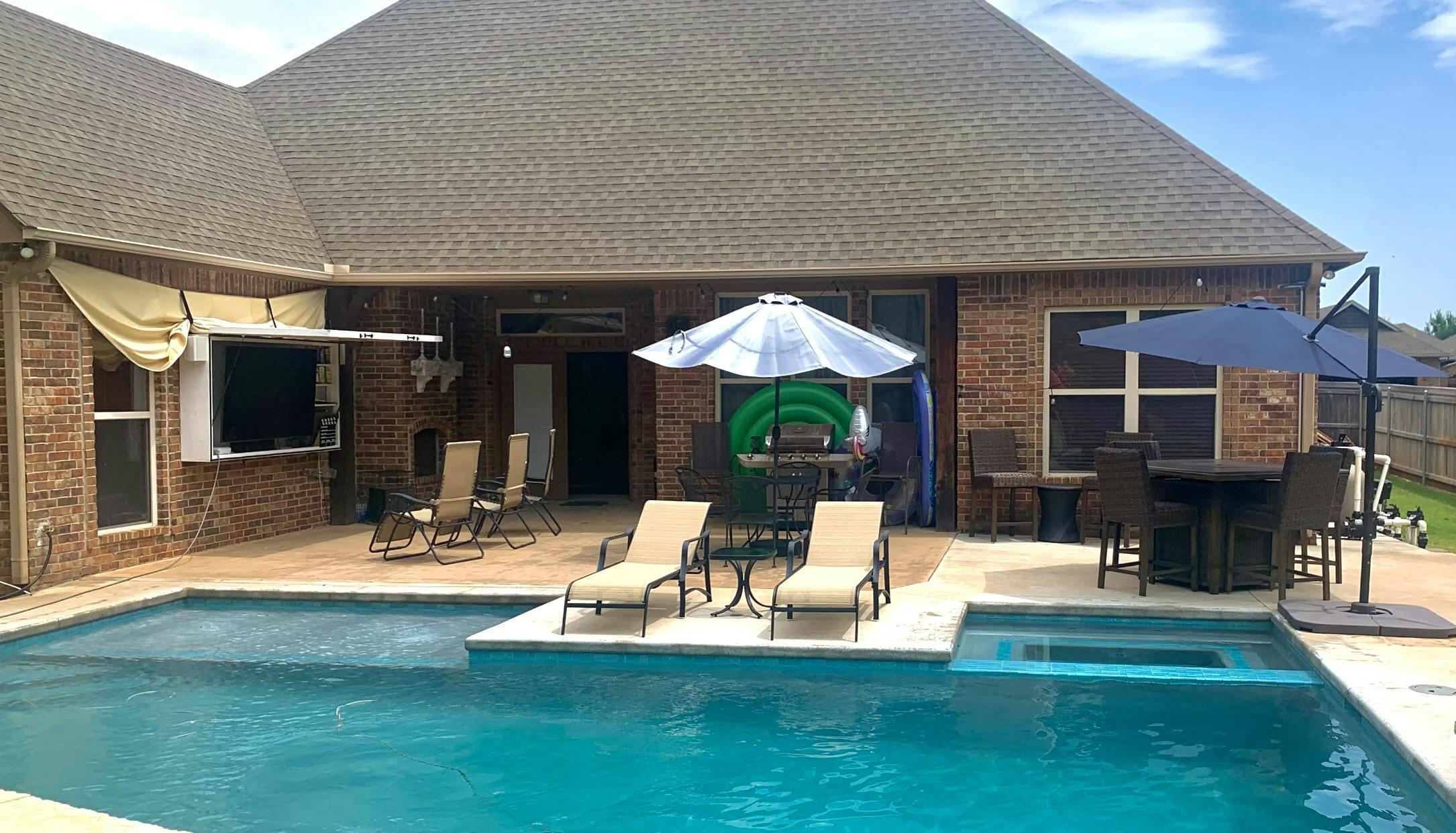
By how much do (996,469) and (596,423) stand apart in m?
5.50

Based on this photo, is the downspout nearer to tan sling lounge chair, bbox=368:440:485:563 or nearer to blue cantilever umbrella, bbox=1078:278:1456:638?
tan sling lounge chair, bbox=368:440:485:563

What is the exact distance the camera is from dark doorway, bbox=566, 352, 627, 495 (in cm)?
1425

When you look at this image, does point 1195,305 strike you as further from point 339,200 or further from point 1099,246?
point 339,200

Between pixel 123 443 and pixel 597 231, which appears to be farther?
pixel 597 231

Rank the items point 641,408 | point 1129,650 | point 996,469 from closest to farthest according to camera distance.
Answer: point 1129,650 < point 996,469 < point 641,408

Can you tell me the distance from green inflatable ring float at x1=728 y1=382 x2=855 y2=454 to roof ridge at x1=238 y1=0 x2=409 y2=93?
7.89 metres

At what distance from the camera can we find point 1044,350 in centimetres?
1092

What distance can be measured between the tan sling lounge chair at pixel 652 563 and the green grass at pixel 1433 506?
7401mm

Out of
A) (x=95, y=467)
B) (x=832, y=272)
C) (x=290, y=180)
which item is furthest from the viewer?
(x=290, y=180)

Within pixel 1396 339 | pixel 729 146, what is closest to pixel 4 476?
pixel 729 146

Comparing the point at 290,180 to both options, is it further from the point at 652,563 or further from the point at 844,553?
the point at 844,553

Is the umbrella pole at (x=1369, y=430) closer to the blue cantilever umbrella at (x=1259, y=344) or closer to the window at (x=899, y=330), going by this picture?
the blue cantilever umbrella at (x=1259, y=344)

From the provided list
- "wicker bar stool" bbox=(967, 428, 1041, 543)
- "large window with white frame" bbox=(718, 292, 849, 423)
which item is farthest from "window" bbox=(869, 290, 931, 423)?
"wicker bar stool" bbox=(967, 428, 1041, 543)

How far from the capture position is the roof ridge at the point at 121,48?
11.1 m
